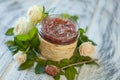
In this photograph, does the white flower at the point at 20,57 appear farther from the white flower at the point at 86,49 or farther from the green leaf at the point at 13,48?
the white flower at the point at 86,49

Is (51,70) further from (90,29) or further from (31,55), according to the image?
(90,29)

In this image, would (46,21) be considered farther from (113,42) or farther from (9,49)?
(113,42)

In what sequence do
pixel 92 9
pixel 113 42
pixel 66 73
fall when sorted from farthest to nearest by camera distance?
pixel 92 9 → pixel 113 42 → pixel 66 73

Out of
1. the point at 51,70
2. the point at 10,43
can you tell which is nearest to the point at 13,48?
the point at 10,43

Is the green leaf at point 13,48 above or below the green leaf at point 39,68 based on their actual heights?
above

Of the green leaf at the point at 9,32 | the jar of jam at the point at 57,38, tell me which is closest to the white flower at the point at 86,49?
the jar of jam at the point at 57,38

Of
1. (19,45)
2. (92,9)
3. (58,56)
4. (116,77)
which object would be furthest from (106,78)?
(92,9)
